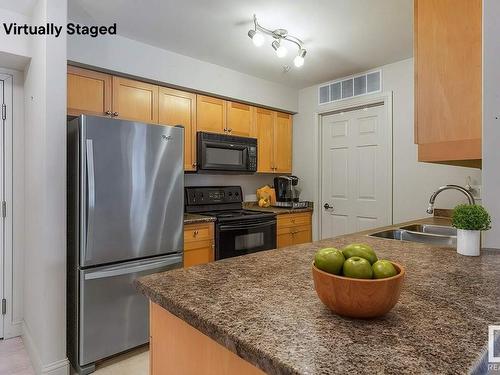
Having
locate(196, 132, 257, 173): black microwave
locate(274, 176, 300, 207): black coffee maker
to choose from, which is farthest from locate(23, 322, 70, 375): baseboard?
locate(274, 176, 300, 207): black coffee maker

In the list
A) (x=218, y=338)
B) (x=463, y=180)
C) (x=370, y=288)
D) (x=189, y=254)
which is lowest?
(x=189, y=254)

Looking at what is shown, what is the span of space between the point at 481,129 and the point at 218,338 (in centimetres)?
136

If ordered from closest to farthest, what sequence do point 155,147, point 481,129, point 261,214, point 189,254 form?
point 481,129
point 155,147
point 189,254
point 261,214

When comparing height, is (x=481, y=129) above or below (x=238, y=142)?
below

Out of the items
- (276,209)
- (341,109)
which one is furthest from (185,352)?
(341,109)

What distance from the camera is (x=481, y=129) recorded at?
130 cm

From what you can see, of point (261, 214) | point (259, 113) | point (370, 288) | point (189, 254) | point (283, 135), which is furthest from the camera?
point (283, 135)

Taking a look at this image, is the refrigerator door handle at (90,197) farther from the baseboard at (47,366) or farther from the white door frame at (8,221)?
the white door frame at (8,221)

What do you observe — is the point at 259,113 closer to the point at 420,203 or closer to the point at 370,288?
the point at 420,203

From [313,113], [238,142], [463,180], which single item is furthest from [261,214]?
[463,180]

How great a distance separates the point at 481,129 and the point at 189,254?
2.24m

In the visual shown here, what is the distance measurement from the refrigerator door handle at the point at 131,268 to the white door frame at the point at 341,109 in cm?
213

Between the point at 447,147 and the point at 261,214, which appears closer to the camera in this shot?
the point at 447,147

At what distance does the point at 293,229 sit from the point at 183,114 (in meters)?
1.86
